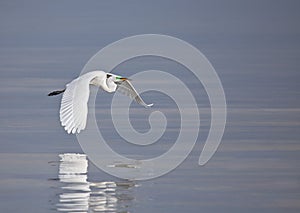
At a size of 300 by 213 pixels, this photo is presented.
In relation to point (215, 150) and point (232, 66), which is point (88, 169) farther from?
point (232, 66)

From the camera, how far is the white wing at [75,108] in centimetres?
1260

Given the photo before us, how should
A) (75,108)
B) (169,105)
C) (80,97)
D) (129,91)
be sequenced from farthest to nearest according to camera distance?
(169,105) → (129,91) → (80,97) → (75,108)

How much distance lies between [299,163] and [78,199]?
286 centimetres

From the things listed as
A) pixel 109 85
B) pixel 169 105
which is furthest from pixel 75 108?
pixel 169 105

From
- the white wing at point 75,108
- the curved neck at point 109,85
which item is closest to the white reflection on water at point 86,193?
the white wing at point 75,108

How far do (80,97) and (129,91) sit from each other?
2.35 metres

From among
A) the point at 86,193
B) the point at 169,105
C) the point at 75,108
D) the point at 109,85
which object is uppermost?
the point at 109,85

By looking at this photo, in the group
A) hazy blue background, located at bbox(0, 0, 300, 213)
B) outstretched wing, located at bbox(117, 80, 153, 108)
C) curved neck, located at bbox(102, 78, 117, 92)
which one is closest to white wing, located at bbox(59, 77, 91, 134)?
hazy blue background, located at bbox(0, 0, 300, 213)

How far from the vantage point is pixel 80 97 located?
1309 centimetres

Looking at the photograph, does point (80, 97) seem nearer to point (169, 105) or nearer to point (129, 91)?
point (129, 91)

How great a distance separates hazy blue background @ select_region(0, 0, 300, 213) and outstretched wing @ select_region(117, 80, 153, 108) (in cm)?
96

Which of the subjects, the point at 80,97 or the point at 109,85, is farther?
the point at 109,85

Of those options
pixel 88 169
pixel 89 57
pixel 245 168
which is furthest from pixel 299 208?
pixel 89 57

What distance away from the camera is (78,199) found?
10.3 meters
